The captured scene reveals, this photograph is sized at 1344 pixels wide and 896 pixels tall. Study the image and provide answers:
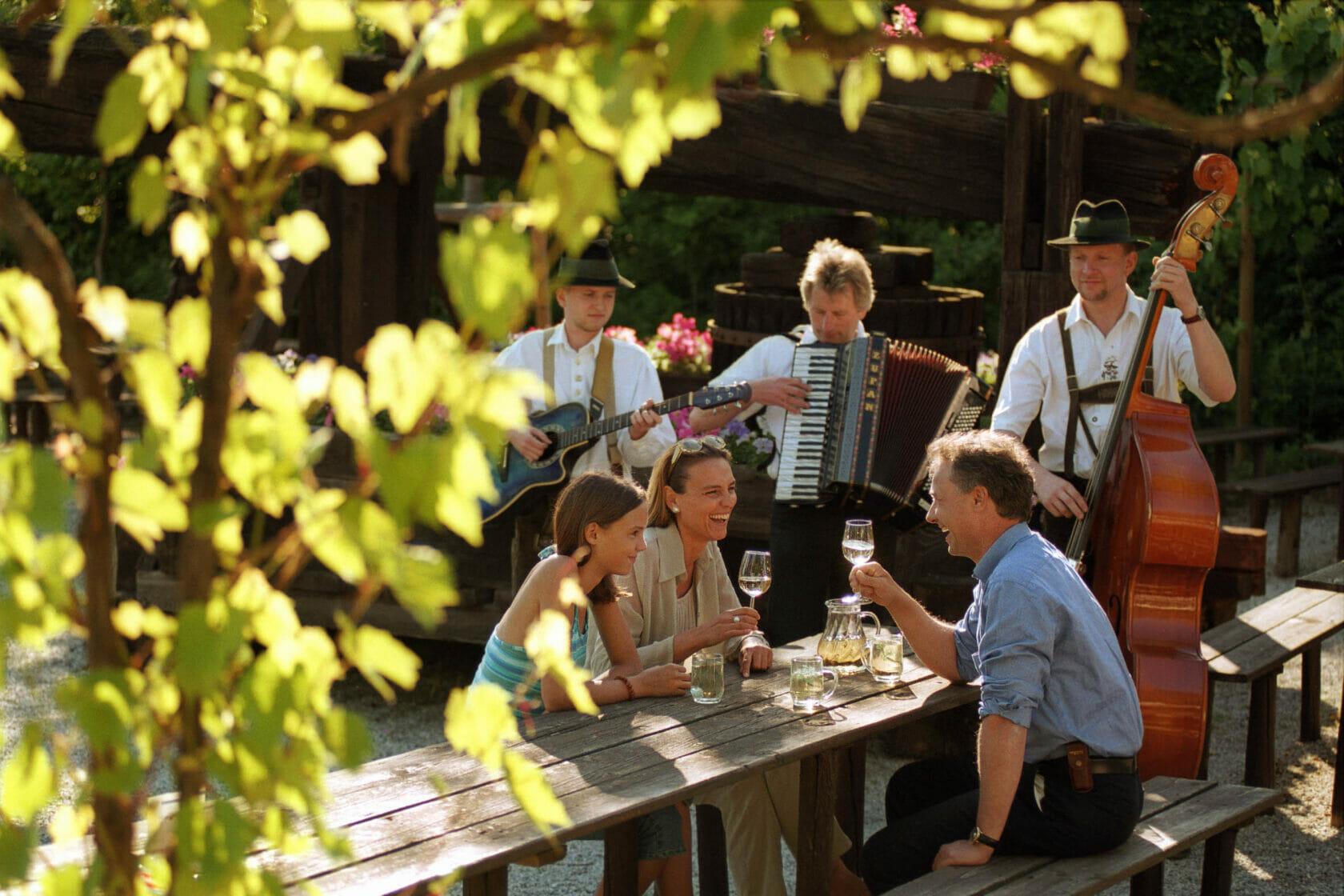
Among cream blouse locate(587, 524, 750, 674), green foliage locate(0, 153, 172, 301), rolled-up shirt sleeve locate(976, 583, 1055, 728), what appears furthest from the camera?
green foliage locate(0, 153, 172, 301)

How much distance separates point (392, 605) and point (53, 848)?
418cm

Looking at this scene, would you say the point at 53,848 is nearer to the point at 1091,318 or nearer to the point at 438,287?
the point at 1091,318

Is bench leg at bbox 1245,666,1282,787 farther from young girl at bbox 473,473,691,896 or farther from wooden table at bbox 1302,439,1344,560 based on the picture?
wooden table at bbox 1302,439,1344,560

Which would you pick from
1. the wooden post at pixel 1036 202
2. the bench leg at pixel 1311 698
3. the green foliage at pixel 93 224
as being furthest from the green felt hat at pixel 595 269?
the green foliage at pixel 93 224

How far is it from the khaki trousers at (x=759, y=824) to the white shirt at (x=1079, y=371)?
1.45 meters

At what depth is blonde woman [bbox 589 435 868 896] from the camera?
371cm

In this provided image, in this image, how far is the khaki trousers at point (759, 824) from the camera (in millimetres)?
3746

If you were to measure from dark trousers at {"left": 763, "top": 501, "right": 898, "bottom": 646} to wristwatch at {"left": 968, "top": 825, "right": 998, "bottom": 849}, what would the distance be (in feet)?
5.62

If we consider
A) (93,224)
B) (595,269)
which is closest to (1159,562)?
(595,269)

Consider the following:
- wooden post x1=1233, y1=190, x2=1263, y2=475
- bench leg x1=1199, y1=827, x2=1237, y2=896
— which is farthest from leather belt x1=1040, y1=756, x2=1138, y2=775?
wooden post x1=1233, y1=190, x2=1263, y2=475

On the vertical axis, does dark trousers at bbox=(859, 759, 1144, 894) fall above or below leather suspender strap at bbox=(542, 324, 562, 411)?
below

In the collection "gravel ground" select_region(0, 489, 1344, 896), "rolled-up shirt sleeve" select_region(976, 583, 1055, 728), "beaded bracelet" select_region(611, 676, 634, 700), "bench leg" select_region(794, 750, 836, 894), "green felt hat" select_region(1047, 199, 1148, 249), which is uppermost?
"green felt hat" select_region(1047, 199, 1148, 249)

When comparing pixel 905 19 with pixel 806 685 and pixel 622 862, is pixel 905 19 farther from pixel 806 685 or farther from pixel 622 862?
pixel 622 862

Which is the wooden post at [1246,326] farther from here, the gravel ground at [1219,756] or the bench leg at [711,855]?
the bench leg at [711,855]
